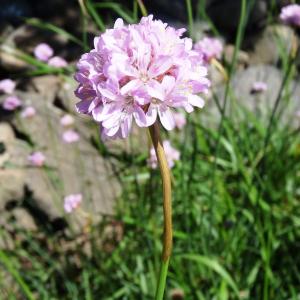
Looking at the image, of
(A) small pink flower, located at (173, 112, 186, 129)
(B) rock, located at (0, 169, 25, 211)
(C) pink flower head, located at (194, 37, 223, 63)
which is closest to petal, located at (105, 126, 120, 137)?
(C) pink flower head, located at (194, 37, 223, 63)

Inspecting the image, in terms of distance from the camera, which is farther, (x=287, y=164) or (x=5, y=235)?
(x=287, y=164)

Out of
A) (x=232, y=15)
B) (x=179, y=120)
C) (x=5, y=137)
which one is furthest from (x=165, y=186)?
(x=232, y=15)

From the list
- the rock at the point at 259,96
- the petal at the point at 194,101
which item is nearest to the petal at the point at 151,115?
the petal at the point at 194,101

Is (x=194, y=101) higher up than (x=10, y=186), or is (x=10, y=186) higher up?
(x=194, y=101)

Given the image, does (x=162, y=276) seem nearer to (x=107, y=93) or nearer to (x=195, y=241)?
(x=107, y=93)

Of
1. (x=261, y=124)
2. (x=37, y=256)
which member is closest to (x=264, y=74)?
(x=261, y=124)

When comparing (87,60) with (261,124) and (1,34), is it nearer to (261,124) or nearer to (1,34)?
(261,124)
